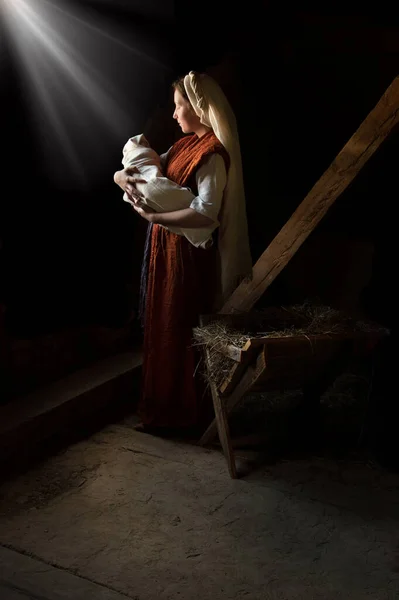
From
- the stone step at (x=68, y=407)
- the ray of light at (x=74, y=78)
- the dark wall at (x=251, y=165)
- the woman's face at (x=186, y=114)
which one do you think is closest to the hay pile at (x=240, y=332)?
the dark wall at (x=251, y=165)

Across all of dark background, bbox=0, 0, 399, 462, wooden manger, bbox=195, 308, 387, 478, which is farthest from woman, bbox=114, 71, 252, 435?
dark background, bbox=0, 0, 399, 462

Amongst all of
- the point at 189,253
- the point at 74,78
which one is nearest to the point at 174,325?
the point at 189,253

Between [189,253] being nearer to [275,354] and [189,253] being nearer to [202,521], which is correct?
[275,354]

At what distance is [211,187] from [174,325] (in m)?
0.84

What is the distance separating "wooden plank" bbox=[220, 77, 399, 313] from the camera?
8.89 ft

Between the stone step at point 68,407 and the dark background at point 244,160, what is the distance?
0.38m

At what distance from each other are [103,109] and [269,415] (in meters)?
2.43

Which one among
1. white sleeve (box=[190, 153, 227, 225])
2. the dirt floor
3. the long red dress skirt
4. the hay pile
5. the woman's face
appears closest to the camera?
the dirt floor

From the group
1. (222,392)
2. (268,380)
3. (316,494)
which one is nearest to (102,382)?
(222,392)

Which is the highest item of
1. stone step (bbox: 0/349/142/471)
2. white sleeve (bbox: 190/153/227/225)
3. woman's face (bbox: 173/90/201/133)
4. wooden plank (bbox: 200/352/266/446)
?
woman's face (bbox: 173/90/201/133)

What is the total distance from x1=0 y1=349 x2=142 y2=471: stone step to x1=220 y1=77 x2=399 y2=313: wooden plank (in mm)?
1123

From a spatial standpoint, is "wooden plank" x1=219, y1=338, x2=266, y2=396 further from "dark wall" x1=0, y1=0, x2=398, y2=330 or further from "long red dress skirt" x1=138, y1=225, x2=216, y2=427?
"dark wall" x1=0, y1=0, x2=398, y2=330

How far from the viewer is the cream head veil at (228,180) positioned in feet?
10.3

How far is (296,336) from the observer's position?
2.83 m
